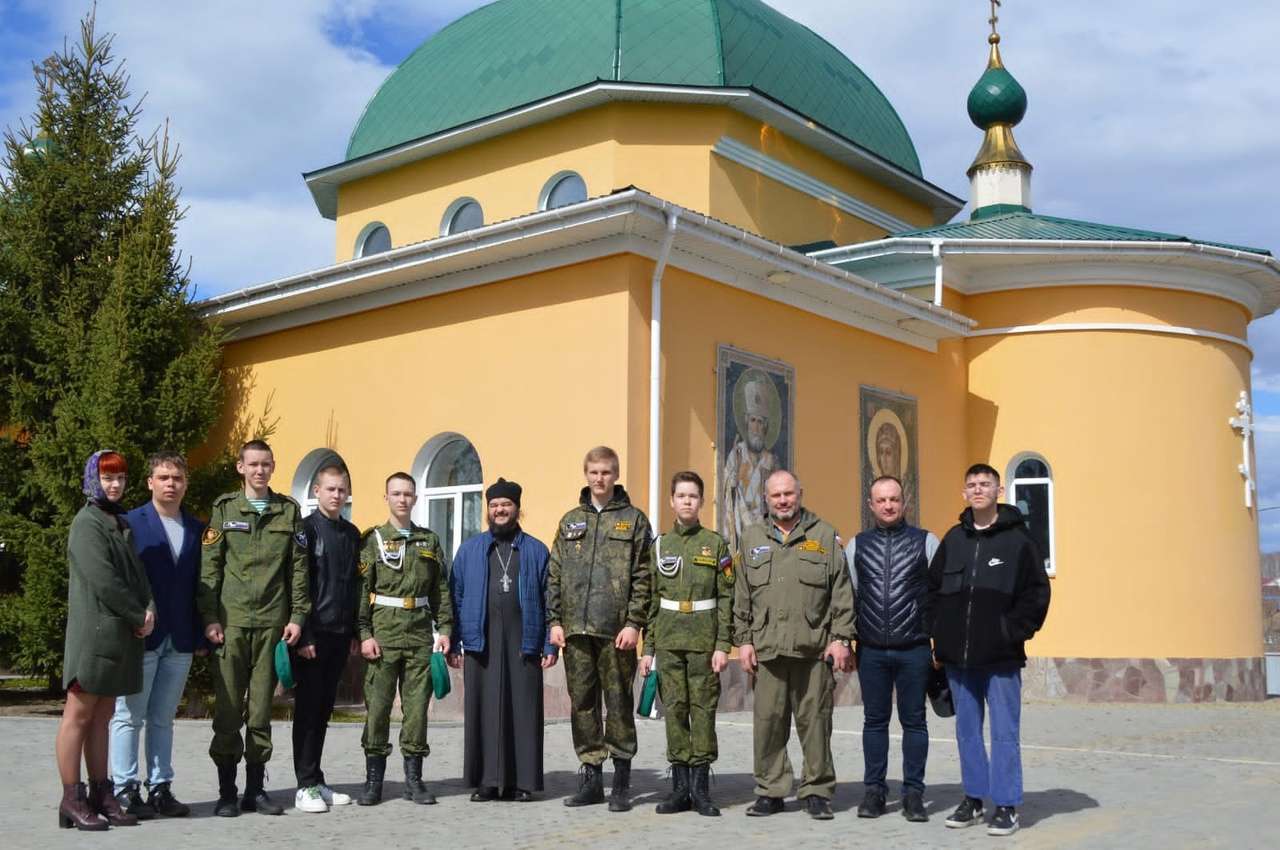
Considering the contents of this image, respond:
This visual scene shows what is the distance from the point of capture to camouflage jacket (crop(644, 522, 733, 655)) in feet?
23.5

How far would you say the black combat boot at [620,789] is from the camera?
23.2 ft

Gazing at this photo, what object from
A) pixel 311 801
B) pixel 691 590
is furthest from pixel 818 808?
pixel 311 801

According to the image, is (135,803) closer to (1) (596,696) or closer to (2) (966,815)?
(1) (596,696)

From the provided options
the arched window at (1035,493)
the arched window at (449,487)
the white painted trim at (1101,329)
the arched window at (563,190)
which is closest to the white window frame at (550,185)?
the arched window at (563,190)

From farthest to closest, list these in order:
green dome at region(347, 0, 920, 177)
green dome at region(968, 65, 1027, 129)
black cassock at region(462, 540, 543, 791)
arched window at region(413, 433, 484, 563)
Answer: green dome at region(968, 65, 1027, 129) → green dome at region(347, 0, 920, 177) → arched window at region(413, 433, 484, 563) → black cassock at region(462, 540, 543, 791)

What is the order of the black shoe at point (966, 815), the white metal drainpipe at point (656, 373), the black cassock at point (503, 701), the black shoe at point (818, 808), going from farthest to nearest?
the white metal drainpipe at point (656, 373)
the black cassock at point (503, 701)
the black shoe at point (818, 808)
the black shoe at point (966, 815)

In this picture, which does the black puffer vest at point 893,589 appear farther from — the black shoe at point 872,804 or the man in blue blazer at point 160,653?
the man in blue blazer at point 160,653

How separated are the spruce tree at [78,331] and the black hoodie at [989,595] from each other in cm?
954

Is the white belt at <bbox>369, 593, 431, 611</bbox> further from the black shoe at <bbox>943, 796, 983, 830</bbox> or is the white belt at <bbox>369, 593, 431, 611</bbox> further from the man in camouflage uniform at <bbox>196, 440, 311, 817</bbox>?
the black shoe at <bbox>943, 796, 983, 830</bbox>

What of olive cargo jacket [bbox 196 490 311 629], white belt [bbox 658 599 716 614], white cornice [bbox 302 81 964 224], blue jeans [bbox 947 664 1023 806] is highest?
white cornice [bbox 302 81 964 224]

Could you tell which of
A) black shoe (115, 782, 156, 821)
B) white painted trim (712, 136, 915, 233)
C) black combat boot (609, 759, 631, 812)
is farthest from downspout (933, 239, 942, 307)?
black shoe (115, 782, 156, 821)

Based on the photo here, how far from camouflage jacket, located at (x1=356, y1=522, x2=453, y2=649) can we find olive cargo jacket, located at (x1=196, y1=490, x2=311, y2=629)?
0.43m

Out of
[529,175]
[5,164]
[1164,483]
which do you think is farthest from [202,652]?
[1164,483]

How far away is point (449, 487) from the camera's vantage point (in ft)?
44.4
